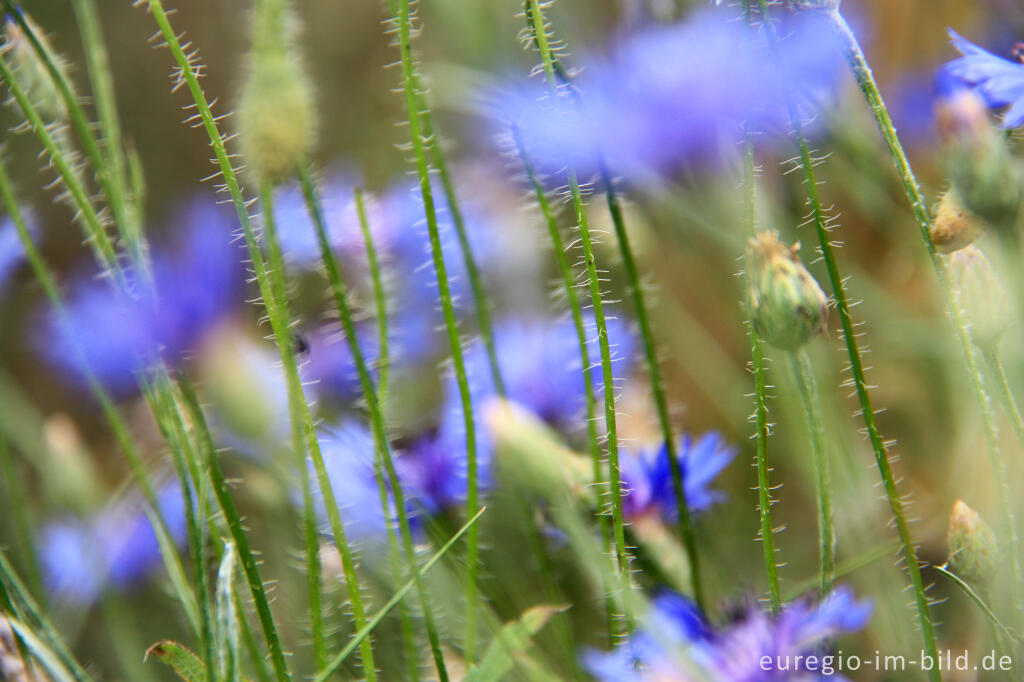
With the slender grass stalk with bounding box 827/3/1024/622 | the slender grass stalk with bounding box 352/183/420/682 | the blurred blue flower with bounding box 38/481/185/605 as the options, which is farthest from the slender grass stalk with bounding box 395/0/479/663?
the blurred blue flower with bounding box 38/481/185/605

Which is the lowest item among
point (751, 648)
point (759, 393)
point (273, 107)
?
point (751, 648)

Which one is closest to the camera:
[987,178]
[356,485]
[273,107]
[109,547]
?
[273,107]

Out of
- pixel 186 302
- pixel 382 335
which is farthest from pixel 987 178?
pixel 186 302

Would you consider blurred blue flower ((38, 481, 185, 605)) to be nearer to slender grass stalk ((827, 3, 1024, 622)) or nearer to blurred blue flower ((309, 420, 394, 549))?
blurred blue flower ((309, 420, 394, 549))

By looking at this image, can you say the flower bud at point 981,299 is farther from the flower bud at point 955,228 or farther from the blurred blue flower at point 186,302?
the blurred blue flower at point 186,302

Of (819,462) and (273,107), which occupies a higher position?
(273,107)

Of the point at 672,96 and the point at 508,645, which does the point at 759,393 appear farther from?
the point at 672,96

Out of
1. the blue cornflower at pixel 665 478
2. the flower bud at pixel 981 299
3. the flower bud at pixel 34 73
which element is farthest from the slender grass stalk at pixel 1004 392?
the flower bud at pixel 34 73
